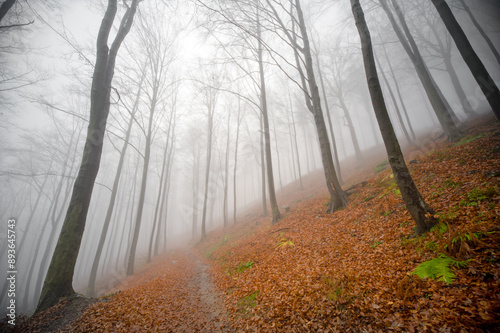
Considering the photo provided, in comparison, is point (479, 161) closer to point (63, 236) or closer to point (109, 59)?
point (63, 236)

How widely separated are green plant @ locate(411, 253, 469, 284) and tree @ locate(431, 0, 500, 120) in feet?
27.2

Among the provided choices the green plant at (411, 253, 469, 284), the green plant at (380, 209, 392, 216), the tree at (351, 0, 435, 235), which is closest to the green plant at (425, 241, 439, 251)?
the green plant at (411, 253, 469, 284)

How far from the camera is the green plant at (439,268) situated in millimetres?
2398

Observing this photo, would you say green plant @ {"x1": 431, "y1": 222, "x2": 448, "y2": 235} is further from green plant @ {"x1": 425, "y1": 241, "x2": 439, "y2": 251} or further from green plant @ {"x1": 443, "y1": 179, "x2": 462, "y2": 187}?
green plant @ {"x1": 443, "y1": 179, "x2": 462, "y2": 187}

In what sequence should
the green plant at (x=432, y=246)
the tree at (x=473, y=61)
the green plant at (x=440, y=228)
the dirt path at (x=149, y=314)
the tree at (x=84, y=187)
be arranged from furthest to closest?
the tree at (x=473, y=61) < the tree at (x=84, y=187) < the dirt path at (x=149, y=314) < the green plant at (x=440, y=228) < the green plant at (x=432, y=246)

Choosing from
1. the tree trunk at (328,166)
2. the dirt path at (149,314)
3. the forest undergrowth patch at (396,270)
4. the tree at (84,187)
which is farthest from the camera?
the tree trunk at (328,166)

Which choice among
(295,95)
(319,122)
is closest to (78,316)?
(319,122)

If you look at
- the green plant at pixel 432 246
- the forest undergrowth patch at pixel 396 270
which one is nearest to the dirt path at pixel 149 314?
the forest undergrowth patch at pixel 396 270

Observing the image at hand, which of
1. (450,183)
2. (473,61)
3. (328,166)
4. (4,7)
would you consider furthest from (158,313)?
(473,61)

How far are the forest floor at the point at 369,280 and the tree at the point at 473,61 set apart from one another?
1592 mm

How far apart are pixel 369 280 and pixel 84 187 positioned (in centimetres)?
762

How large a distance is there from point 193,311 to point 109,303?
217 centimetres

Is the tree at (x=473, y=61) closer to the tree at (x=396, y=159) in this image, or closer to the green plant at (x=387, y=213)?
the tree at (x=396, y=159)

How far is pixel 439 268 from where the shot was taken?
2555 millimetres
